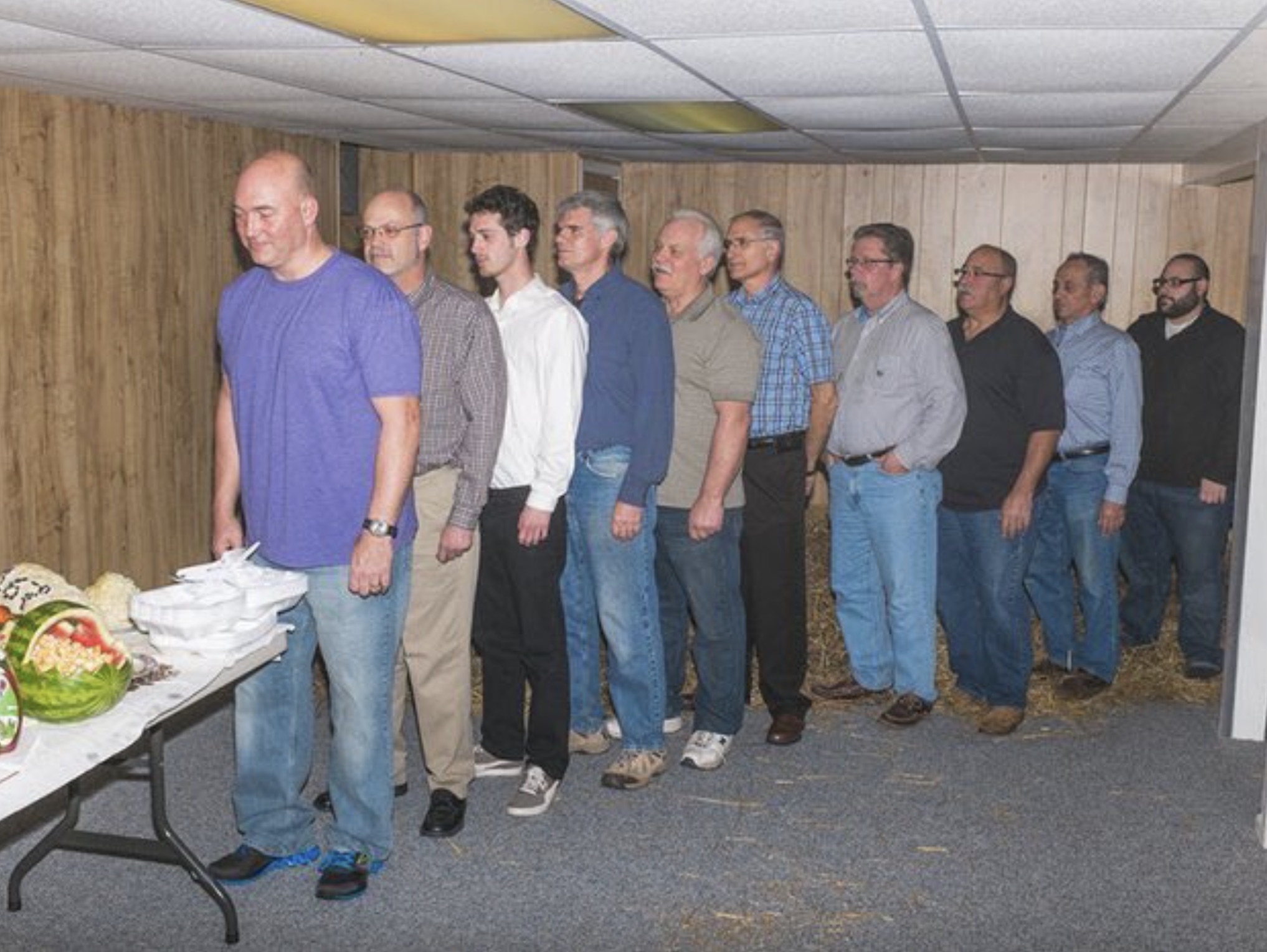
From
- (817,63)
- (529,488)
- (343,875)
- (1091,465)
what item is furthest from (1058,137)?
(343,875)

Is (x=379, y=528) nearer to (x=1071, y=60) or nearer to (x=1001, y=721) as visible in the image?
(x=1071, y=60)

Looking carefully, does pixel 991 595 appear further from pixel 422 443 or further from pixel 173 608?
pixel 173 608

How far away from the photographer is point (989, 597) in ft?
15.2

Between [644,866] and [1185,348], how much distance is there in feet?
10.1

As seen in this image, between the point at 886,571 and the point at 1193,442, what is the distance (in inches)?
55.9

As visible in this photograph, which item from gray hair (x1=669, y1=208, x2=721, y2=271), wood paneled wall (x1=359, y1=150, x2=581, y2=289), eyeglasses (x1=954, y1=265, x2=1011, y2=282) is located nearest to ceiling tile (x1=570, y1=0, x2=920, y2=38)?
gray hair (x1=669, y1=208, x2=721, y2=271)

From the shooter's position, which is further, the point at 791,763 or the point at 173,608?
the point at 791,763

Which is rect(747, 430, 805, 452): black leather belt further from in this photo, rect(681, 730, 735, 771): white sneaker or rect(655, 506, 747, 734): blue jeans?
rect(681, 730, 735, 771): white sneaker

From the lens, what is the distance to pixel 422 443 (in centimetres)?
355

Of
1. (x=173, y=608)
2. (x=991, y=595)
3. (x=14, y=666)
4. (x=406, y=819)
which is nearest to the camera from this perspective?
(x=14, y=666)

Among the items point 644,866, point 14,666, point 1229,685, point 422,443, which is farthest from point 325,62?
point 1229,685

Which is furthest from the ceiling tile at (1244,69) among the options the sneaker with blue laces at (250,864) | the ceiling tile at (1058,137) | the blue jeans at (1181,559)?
the sneaker with blue laces at (250,864)

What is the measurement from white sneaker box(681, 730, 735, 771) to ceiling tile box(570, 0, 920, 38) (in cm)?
215

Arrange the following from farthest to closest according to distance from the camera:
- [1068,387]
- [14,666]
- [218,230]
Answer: [218,230], [1068,387], [14,666]
